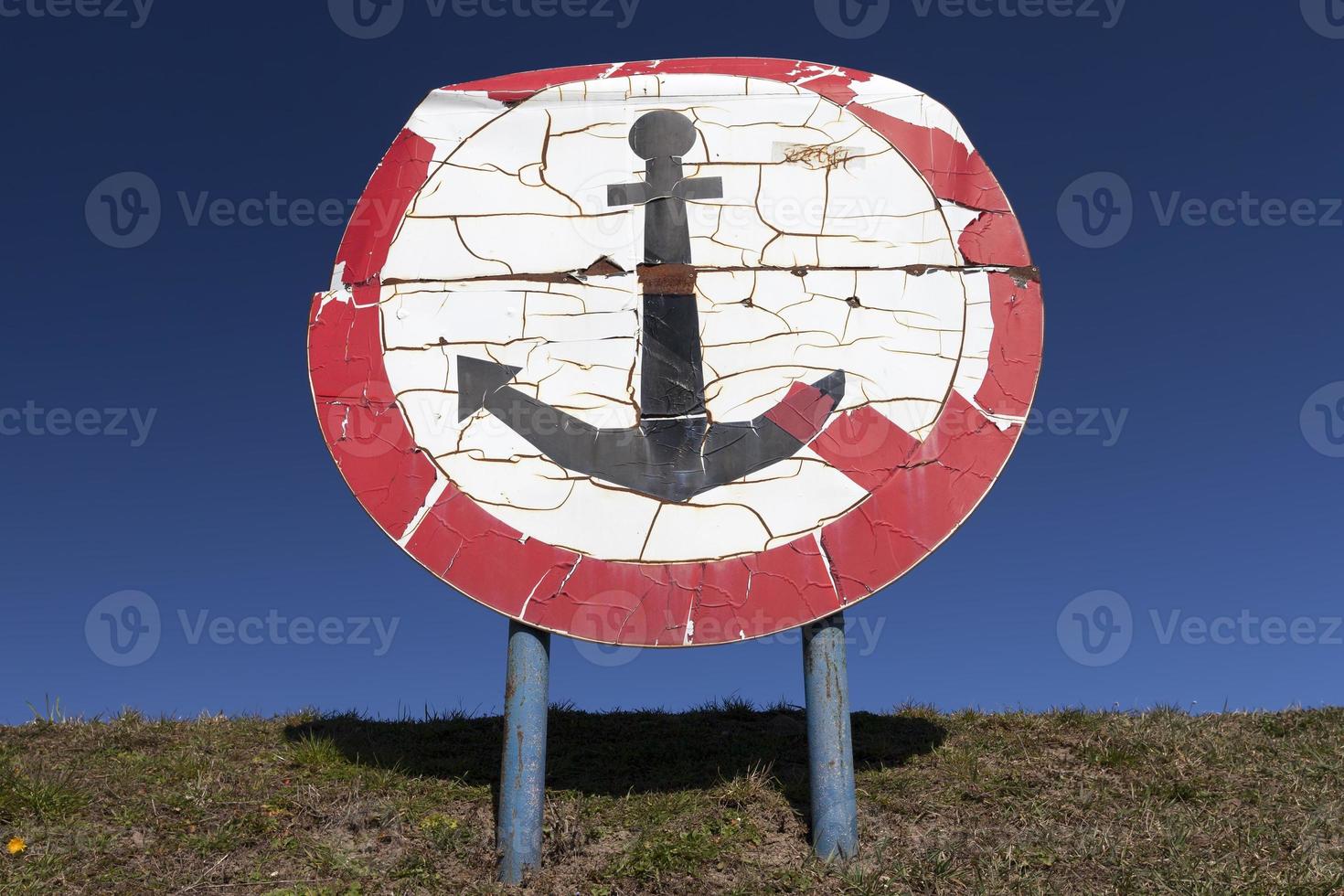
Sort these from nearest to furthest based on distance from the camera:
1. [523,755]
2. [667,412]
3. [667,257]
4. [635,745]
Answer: [523,755] < [667,412] < [667,257] < [635,745]

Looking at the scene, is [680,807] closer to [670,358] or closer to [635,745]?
[635,745]

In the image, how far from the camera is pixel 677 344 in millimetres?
3641

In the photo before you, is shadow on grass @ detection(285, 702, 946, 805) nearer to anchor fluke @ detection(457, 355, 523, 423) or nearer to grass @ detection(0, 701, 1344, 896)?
grass @ detection(0, 701, 1344, 896)

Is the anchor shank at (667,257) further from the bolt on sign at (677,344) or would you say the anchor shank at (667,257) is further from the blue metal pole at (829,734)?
the blue metal pole at (829,734)

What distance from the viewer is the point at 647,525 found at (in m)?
3.46

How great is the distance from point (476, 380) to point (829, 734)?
1663 mm

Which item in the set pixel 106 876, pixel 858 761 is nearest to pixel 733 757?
pixel 858 761

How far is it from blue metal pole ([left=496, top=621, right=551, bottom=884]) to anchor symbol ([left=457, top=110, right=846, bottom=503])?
0.62m

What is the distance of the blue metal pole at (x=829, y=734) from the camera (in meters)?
3.50

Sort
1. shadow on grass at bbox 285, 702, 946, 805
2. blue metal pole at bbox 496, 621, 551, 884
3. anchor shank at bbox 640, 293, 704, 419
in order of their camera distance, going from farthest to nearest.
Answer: shadow on grass at bbox 285, 702, 946, 805, anchor shank at bbox 640, 293, 704, 419, blue metal pole at bbox 496, 621, 551, 884

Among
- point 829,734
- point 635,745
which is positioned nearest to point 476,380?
point 829,734

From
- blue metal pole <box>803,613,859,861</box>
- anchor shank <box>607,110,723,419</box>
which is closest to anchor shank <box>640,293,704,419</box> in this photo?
anchor shank <box>607,110,723,419</box>

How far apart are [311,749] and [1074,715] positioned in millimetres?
3404

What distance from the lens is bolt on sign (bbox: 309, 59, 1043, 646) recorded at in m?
3.46
